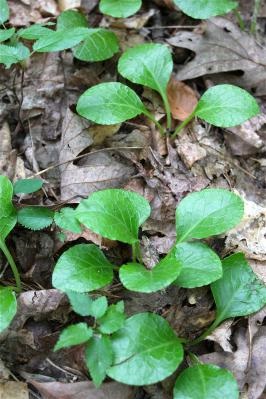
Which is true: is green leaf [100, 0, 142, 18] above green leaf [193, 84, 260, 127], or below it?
above

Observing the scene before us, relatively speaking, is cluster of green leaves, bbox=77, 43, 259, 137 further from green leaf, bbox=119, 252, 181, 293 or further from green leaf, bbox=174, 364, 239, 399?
green leaf, bbox=174, 364, 239, 399

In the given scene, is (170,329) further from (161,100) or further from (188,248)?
(161,100)

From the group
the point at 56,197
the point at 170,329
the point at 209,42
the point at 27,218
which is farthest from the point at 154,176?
the point at 209,42

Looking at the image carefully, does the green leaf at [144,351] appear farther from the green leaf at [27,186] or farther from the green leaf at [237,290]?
the green leaf at [27,186]

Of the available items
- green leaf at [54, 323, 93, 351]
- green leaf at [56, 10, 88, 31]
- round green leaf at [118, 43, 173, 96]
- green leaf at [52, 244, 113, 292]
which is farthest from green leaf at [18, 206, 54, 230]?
green leaf at [56, 10, 88, 31]

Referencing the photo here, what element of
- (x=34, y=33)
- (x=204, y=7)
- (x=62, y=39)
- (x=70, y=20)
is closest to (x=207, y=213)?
(x=62, y=39)
